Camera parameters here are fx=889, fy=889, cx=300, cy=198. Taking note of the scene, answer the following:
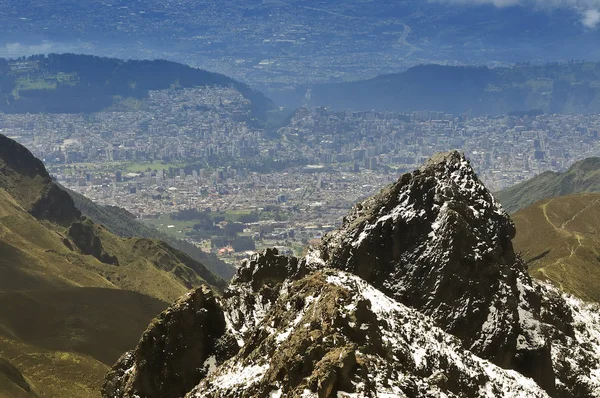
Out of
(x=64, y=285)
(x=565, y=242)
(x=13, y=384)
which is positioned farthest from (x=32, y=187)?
(x=13, y=384)

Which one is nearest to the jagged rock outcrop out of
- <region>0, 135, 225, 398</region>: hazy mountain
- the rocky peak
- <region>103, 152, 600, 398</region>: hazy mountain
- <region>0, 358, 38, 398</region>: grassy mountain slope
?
<region>103, 152, 600, 398</region>: hazy mountain

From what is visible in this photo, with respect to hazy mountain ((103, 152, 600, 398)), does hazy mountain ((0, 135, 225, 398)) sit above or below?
below

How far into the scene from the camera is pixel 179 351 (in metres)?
34.0

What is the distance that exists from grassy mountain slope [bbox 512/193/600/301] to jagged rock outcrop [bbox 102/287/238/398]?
76.6 meters

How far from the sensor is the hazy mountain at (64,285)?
261 ft

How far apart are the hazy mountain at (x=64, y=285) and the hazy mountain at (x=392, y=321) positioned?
110 ft

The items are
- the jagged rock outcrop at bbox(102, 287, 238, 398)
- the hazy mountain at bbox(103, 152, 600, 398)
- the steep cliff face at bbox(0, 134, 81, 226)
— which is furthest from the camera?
the steep cliff face at bbox(0, 134, 81, 226)

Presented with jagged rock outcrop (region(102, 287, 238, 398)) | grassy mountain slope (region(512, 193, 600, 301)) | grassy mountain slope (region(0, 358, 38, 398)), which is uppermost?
jagged rock outcrop (region(102, 287, 238, 398))

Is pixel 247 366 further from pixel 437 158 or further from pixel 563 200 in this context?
pixel 563 200

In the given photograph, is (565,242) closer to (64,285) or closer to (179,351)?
(64,285)

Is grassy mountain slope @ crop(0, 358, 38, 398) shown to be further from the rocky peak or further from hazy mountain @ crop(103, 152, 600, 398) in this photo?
the rocky peak

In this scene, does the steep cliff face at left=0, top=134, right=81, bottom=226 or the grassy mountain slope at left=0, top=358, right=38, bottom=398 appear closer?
the grassy mountain slope at left=0, top=358, right=38, bottom=398

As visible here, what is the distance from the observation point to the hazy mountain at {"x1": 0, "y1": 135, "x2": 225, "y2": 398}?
79.6 m

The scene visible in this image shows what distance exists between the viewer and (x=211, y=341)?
34812mm
